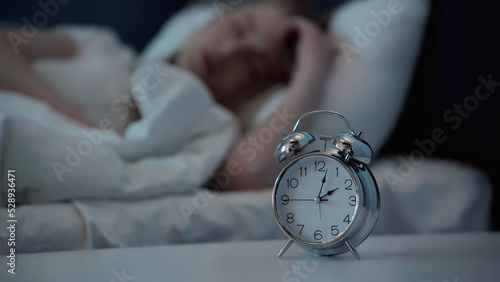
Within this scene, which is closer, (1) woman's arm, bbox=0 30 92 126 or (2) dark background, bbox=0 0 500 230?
(2) dark background, bbox=0 0 500 230

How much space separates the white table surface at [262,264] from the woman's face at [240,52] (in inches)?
35.7

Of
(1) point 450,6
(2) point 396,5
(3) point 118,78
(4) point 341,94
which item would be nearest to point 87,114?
(3) point 118,78

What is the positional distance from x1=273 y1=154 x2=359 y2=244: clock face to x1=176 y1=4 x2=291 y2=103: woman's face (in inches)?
35.7

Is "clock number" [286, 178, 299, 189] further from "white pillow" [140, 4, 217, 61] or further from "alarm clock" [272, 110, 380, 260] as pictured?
"white pillow" [140, 4, 217, 61]

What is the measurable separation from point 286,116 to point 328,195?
1.81 feet

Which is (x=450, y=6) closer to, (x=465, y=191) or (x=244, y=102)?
(x=465, y=191)

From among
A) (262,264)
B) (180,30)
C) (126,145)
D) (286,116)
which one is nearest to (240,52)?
(180,30)

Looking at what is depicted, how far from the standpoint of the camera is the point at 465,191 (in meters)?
1.17

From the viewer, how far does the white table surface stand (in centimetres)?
60

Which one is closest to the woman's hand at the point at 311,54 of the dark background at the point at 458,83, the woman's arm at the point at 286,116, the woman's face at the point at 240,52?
the woman's arm at the point at 286,116

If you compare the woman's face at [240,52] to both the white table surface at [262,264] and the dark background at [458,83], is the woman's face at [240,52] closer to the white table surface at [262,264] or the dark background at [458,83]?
the dark background at [458,83]

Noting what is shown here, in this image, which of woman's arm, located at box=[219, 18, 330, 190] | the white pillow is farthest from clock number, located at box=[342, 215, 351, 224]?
the white pillow

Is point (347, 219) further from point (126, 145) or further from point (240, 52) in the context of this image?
point (240, 52)

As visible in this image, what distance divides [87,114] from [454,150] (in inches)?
40.9
